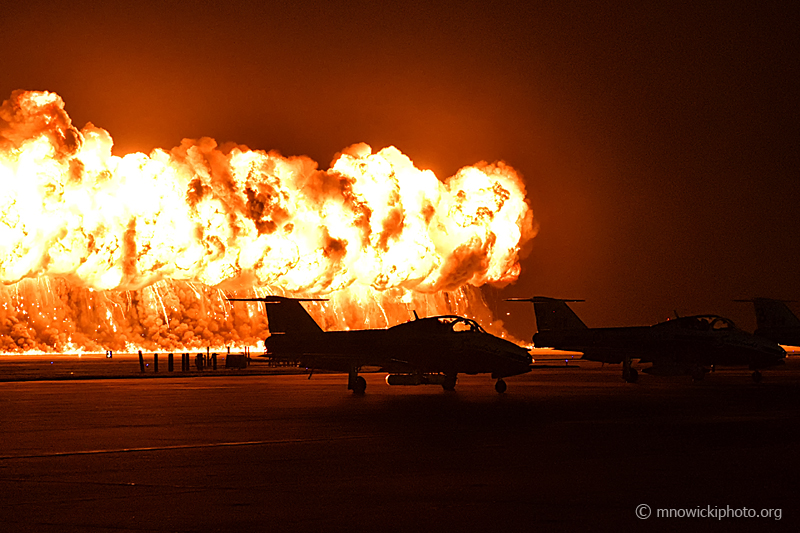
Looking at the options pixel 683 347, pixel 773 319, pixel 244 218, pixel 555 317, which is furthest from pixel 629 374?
pixel 244 218

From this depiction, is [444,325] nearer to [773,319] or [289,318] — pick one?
[289,318]

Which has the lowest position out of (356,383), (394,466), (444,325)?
(394,466)

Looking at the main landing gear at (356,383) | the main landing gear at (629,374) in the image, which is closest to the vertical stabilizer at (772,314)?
the main landing gear at (629,374)

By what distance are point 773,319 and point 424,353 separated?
32140 mm

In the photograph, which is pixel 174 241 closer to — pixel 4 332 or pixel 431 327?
pixel 4 332

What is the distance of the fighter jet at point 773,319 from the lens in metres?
59.9

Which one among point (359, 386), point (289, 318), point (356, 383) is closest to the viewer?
point (359, 386)

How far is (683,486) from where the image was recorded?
12508 mm

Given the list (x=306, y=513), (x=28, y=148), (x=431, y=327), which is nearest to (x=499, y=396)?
(x=431, y=327)

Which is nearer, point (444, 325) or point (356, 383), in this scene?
point (356, 383)

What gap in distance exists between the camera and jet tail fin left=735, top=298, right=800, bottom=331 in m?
60.7

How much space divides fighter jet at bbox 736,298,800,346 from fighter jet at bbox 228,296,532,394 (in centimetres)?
2846

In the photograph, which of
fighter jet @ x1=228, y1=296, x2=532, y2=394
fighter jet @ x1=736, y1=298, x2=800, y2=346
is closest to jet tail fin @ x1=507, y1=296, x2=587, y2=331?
fighter jet @ x1=736, y1=298, x2=800, y2=346

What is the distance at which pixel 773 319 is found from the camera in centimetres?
6094
